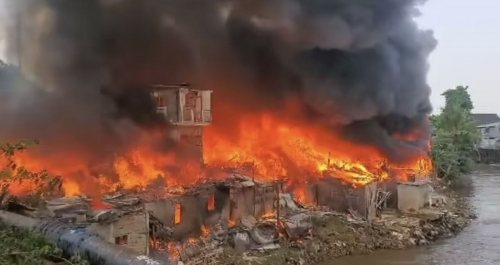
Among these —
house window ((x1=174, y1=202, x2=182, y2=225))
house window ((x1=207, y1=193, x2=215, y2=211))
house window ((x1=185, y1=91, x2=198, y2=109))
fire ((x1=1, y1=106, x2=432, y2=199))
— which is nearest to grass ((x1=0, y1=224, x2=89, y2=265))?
house window ((x1=174, y1=202, x2=182, y2=225))

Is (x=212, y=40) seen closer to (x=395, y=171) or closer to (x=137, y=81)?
(x=137, y=81)

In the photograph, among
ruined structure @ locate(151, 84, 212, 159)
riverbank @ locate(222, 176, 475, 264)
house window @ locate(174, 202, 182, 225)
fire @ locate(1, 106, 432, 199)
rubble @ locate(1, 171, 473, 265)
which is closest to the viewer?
rubble @ locate(1, 171, 473, 265)

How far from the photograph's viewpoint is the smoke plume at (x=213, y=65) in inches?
1000

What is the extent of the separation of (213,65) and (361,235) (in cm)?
1647

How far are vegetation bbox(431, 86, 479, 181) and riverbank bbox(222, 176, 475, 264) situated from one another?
12.5 m

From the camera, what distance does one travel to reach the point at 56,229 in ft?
27.0

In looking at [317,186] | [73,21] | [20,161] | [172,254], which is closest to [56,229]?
[172,254]

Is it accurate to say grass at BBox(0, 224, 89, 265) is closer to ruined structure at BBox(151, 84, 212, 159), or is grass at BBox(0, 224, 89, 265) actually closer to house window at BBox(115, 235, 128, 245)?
house window at BBox(115, 235, 128, 245)

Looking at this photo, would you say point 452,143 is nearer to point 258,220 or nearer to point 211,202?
point 258,220

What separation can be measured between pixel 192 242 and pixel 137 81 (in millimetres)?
12002

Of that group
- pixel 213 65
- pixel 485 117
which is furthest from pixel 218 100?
pixel 485 117

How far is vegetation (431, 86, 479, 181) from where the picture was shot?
43.7 meters

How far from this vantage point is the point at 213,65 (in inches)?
1433

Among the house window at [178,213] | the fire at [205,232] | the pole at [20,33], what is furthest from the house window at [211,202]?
the pole at [20,33]
